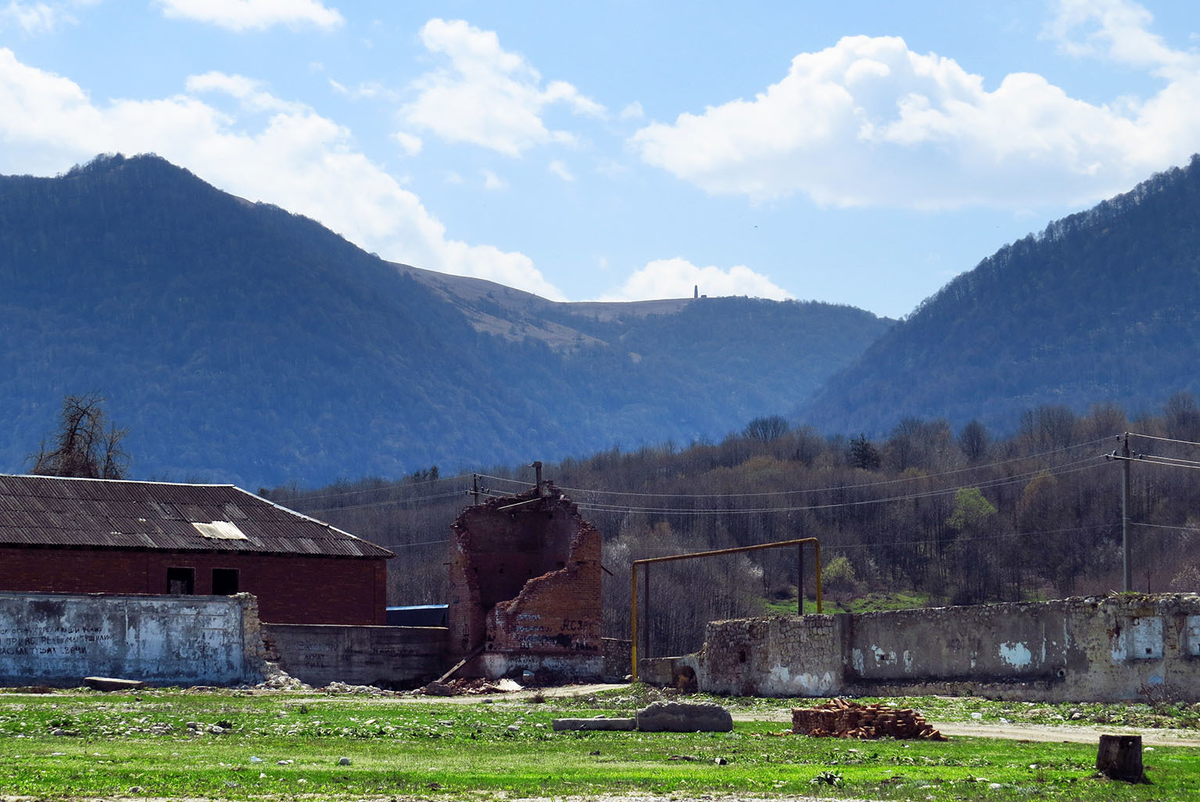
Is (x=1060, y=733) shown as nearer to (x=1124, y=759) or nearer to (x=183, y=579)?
(x=1124, y=759)

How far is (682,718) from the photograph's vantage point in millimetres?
19516

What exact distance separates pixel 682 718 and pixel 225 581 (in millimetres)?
27037

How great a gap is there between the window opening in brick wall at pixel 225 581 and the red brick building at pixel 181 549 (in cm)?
3

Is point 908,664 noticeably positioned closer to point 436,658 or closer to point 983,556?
point 436,658

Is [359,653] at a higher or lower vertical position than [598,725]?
lower

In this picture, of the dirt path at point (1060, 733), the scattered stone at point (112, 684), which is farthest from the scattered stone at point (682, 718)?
the scattered stone at point (112, 684)

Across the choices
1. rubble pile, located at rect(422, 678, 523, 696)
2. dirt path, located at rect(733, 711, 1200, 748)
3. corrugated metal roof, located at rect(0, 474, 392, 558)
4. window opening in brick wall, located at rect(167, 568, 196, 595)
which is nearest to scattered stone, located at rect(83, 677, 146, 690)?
rubble pile, located at rect(422, 678, 523, 696)

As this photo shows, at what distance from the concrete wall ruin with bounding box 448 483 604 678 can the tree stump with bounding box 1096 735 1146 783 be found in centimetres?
2803

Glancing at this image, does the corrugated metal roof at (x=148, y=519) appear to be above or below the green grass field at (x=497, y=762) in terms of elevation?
above

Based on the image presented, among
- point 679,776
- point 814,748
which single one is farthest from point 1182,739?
point 679,776

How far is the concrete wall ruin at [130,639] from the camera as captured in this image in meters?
34.9

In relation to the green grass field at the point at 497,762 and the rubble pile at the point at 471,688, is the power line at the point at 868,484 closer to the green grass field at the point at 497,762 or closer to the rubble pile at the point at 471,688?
the rubble pile at the point at 471,688

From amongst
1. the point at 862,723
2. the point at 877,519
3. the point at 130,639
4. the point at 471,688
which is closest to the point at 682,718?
the point at 862,723

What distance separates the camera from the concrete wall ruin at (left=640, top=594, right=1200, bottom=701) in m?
22.1
